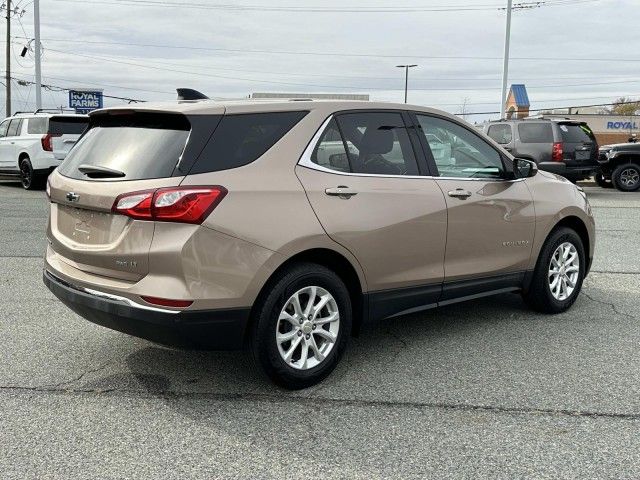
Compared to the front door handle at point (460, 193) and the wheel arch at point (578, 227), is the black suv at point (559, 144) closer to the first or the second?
the wheel arch at point (578, 227)

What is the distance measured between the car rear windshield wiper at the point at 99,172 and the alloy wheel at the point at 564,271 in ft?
12.0

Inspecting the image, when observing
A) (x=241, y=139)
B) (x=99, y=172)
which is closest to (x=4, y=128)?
(x=99, y=172)

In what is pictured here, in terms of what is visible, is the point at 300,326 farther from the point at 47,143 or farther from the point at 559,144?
the point at 47,143

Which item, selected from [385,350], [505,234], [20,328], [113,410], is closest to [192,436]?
[113,410]

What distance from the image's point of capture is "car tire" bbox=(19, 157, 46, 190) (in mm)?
16281

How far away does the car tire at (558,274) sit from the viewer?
554 centimetres

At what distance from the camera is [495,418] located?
3650 mm

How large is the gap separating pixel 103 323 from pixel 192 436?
906 millimetres

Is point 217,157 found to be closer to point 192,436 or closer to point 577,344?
point 192,436

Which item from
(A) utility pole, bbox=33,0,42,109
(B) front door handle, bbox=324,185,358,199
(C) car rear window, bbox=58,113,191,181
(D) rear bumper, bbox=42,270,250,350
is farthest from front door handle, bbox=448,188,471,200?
(A) utility pole, bbox=33,0,42,109

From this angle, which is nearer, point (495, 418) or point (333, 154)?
point (495, 418)

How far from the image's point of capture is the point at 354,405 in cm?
382

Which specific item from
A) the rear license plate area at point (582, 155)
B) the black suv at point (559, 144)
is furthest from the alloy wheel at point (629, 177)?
the rear license plate area at point (582, 155)

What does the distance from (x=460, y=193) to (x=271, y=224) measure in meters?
1.69
